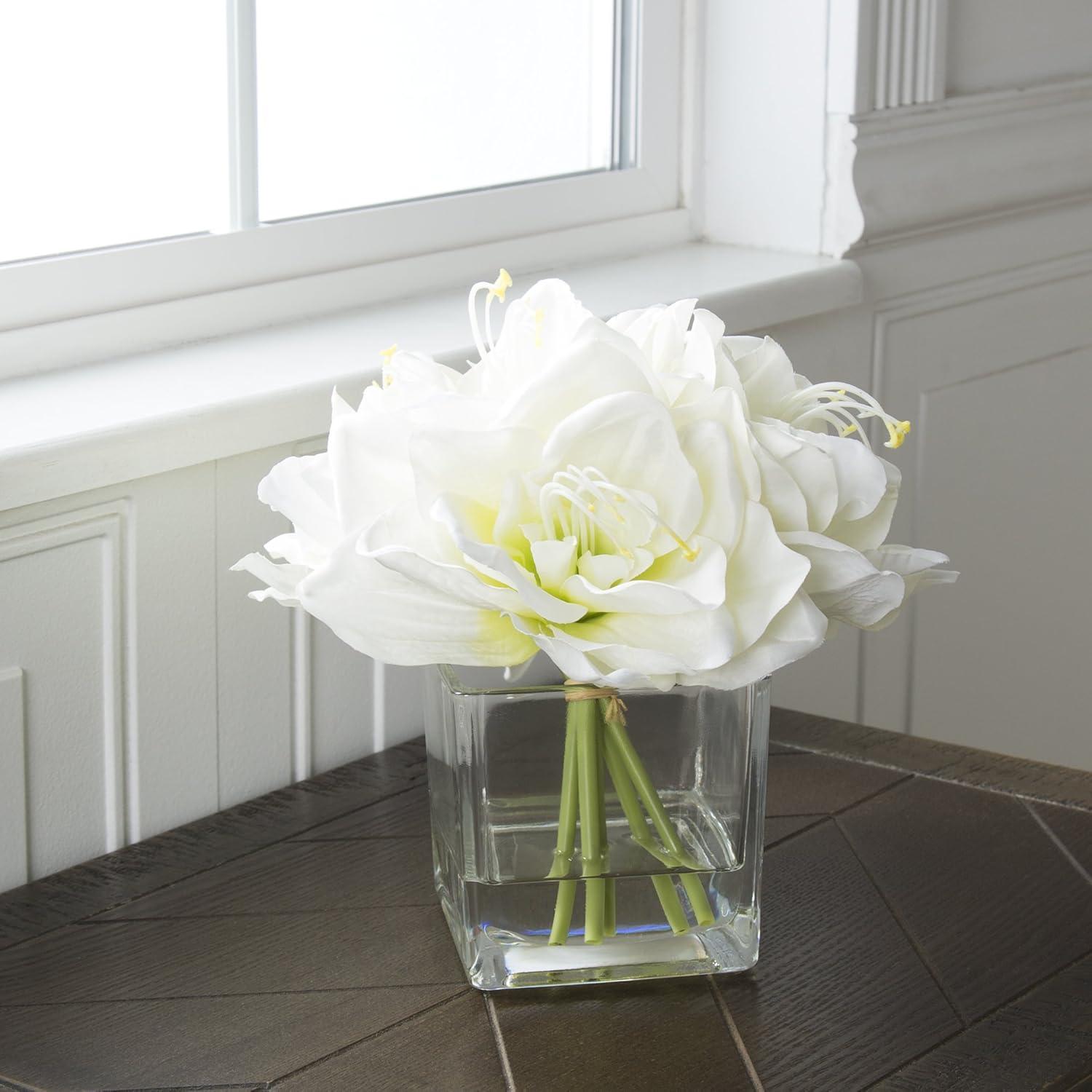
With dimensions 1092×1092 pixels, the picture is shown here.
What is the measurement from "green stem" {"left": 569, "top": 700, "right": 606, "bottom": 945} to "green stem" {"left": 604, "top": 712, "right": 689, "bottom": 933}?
0.01 meters

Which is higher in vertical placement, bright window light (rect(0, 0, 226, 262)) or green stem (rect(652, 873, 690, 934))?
bright window light (rect(0, 0, 226, 262))

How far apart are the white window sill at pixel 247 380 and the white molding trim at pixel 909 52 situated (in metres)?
0.18

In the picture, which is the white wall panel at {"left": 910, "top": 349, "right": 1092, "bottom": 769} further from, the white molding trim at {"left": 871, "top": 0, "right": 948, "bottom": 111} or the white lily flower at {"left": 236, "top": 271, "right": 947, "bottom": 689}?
the white lily flower at {"left": 236, "top": 271, "right": 947, "bottom": 689}

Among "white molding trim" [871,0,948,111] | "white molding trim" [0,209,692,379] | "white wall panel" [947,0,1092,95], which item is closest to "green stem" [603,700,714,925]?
"white molding trim" [0,209,692,379]

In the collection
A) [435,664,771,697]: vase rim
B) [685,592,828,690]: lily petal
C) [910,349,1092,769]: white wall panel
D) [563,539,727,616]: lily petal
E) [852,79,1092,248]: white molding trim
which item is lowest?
[910,349,1092,769]: white wall panel

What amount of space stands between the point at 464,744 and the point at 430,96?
71cm

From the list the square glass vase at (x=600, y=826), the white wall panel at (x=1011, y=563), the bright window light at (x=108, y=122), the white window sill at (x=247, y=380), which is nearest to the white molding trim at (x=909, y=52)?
the white window sill at (x=247, y=380)

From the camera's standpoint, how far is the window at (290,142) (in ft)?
3.36

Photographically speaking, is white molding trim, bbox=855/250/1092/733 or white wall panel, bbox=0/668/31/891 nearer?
white wall panel, bbox=0/668/31/891

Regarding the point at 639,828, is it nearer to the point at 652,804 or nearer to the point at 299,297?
the point at 652,804

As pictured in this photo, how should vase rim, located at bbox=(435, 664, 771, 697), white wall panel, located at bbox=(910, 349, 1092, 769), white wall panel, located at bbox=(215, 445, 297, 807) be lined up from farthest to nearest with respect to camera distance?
white wall panel, located at bbox=(910, 349, 1092, 769)
white wall panel, located at bbox=(215, 445, 297, 807)
vase rim, located at bbox=(435, 664, 771, 697)

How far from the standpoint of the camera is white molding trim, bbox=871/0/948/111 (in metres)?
1.37

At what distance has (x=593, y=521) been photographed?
2.08 feet

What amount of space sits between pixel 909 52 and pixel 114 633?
891 mm
